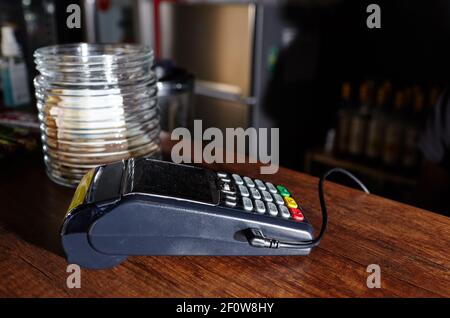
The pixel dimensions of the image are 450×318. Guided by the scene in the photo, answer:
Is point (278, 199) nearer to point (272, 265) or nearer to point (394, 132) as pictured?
point (272, 265)

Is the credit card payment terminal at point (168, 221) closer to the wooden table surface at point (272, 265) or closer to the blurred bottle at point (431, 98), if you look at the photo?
the wooden table surface at point (272, 265)

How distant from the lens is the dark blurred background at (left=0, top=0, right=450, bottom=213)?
177cm

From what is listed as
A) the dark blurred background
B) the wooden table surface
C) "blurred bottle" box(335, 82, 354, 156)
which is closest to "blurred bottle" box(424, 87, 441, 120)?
the dark blurred background

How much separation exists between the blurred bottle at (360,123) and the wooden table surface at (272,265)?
1.33 m

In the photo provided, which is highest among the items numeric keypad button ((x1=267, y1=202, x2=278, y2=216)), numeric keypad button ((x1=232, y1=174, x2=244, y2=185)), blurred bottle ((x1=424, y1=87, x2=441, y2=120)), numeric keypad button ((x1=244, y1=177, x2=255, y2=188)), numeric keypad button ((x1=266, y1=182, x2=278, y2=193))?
numeric keypad button ((x1=232, y1=174, x2=244, y2=185))

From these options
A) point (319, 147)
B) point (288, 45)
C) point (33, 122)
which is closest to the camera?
point (33, 122)

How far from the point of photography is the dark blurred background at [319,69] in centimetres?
177

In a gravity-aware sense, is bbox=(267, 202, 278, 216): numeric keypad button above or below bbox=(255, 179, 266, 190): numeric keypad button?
below

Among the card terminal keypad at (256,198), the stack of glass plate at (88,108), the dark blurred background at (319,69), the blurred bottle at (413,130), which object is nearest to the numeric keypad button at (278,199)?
the card terminal keypad at (256,198)

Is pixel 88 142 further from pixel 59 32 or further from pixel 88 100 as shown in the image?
pixel 59 32

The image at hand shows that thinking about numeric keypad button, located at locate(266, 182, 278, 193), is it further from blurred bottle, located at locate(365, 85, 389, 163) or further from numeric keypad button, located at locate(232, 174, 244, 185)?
blurred bottle, located at locate(365, 85, 389, 163)

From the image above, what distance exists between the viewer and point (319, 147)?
209 cm

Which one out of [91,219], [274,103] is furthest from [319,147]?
[91,219]
